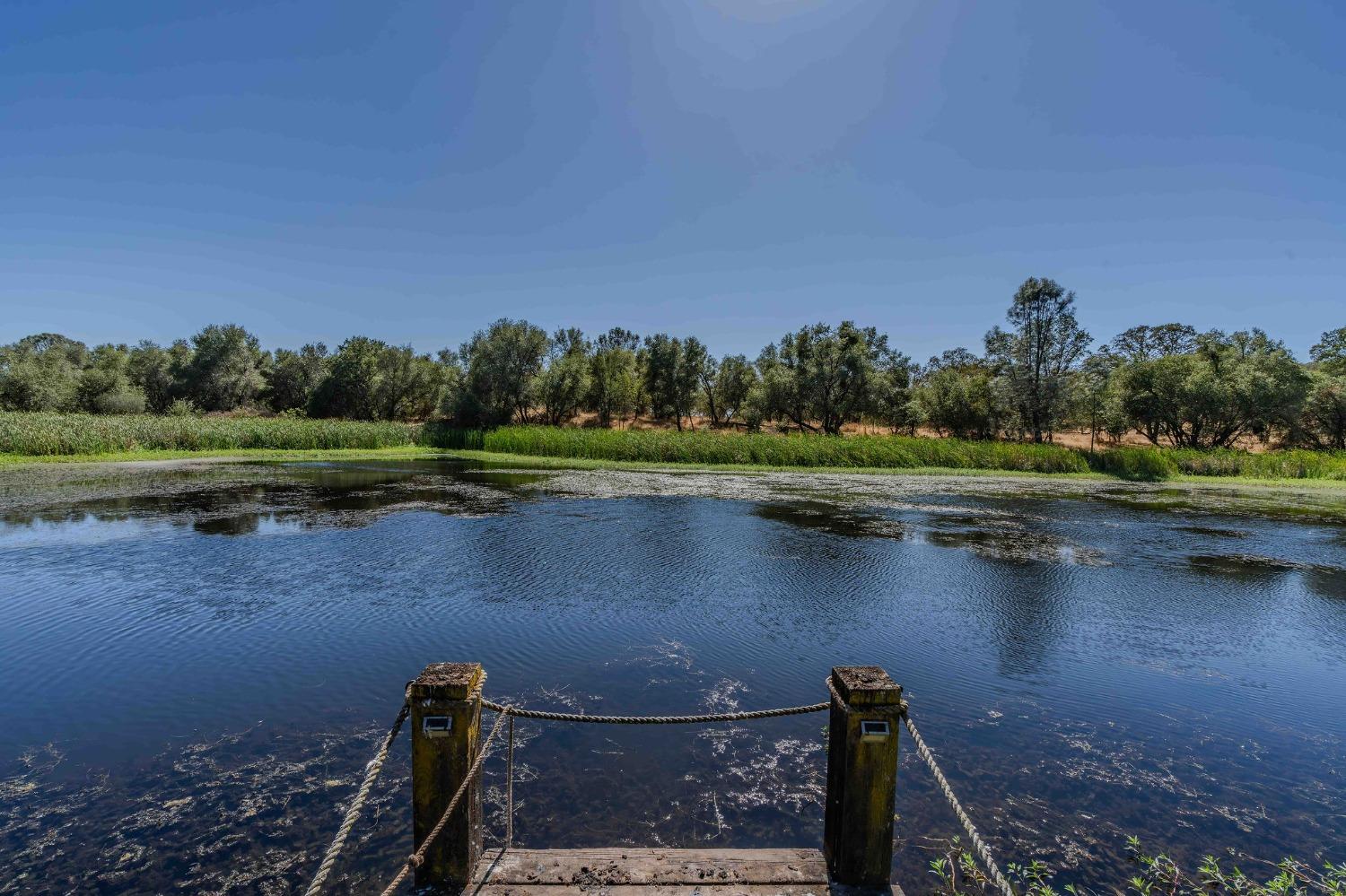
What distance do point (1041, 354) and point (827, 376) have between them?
18.5m

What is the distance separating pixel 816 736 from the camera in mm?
7789

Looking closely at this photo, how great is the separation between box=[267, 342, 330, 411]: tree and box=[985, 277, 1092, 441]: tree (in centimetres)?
7989

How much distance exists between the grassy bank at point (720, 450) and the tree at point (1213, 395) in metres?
4.80

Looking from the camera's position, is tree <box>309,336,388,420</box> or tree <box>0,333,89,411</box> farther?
tree <box>309,336,388,420</box>

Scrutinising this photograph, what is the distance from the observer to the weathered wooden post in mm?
4281

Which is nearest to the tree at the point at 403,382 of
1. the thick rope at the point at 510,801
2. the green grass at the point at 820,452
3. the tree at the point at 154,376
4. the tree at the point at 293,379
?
the tree at the point at 293,379

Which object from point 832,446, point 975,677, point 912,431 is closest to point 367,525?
point 975,677

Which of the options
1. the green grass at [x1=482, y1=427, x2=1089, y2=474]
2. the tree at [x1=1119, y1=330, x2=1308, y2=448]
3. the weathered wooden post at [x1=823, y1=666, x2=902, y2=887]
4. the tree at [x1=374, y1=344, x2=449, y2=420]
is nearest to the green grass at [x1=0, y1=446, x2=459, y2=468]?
the green grass at [x1=482, y1=427, x2=1089, y2=474]

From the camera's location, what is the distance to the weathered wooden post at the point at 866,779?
14.0 ft

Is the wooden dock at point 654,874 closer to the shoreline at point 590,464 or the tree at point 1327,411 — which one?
the shoreline at point 590,464

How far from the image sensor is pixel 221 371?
7681 centimetres

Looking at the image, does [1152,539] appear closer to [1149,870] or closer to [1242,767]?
[1242,767]

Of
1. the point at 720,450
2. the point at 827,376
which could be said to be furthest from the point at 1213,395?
the point at 720,450

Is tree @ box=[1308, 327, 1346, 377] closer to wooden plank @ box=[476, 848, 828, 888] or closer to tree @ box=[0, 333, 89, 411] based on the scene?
wooden plank @ box=[476, 848, 828, 888]
